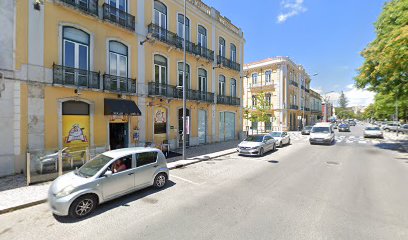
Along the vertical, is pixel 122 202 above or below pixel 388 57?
below

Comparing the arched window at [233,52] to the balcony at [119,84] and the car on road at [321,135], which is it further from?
the balcony at [119,84]

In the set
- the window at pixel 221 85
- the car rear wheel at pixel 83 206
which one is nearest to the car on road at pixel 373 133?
the window at pixel 221 85

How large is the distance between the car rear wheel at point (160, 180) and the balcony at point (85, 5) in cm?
958

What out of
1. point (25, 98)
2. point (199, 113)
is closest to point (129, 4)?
point (25, 98)

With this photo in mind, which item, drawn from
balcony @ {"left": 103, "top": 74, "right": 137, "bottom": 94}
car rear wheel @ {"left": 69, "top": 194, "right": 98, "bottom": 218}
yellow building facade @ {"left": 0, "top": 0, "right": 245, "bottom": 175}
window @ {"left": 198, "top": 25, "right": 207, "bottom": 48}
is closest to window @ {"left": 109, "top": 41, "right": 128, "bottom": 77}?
yellow building facade @ {"left": 0, "top": 0, "right": 245, "bottom": 175}

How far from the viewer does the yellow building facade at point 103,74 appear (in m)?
9.26

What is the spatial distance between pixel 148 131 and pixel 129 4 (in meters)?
8.34

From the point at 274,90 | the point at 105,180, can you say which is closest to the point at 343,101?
the point at 274,90

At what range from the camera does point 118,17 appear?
12.6 metres

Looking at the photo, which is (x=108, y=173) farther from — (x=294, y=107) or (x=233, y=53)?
(x=294, y=107)

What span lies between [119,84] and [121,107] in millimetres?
1538

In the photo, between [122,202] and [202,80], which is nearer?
[122,202]

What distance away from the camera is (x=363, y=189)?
730 centimetres

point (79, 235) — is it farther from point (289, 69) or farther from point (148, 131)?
point (289, 69)
